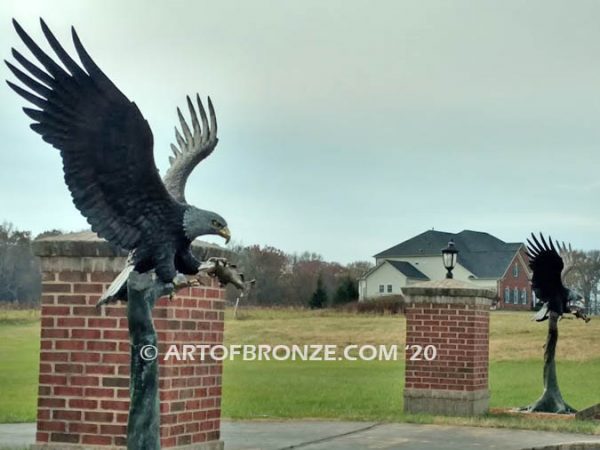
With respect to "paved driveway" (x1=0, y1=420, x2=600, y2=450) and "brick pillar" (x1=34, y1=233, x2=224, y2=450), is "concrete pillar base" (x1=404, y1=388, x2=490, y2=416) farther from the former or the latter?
"brick pillar" (x1=34, y1=233, x2=224, y2=450)

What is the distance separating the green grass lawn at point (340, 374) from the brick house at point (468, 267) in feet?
97.4

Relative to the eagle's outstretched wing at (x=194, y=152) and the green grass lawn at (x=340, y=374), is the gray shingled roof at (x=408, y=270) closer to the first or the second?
the green grass lawn at (x=340, y=374)

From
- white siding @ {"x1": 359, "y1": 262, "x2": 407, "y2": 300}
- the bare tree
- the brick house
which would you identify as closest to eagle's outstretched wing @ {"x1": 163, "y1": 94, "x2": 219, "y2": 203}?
the bare tree

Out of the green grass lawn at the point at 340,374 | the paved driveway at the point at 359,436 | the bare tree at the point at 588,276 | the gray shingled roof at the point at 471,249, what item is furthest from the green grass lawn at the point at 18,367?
the gray shingled roof at the point at 471,249

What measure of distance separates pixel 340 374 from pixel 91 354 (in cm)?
1505

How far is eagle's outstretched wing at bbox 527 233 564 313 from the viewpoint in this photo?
12.3m

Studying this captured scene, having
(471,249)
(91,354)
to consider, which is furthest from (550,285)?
(471,249)

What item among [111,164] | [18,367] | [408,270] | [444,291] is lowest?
[18,367]

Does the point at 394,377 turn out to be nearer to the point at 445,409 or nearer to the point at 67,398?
the point at 445,409

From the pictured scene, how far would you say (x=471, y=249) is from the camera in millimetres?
72062

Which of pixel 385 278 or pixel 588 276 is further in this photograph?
pixel 385 278

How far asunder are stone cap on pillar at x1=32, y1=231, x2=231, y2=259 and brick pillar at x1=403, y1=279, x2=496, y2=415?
5.48 meters

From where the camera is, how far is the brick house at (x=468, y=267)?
224ft

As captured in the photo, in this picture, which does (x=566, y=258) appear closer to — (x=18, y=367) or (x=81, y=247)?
(x=81, y=247)
